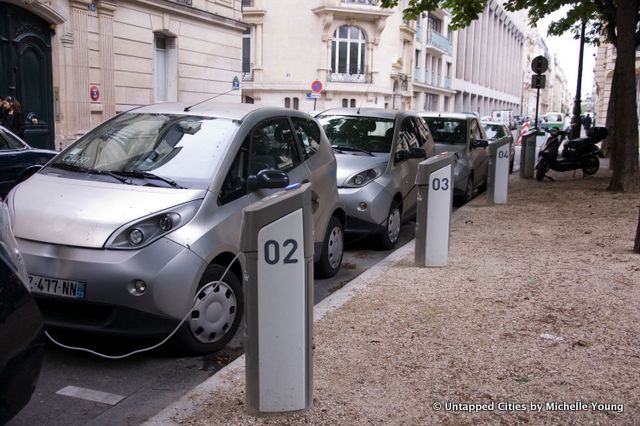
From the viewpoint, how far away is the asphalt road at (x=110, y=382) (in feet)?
11.9

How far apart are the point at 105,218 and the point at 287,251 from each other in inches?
63.4

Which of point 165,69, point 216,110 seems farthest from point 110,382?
point 165,69

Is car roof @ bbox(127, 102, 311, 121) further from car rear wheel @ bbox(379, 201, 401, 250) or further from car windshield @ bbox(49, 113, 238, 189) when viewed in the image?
car rear wheel @ bbox(379, 201, 401, 250)

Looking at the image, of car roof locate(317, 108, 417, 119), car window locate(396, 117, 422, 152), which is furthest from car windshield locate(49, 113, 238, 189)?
car roof locate(317, 108, 417, 119)

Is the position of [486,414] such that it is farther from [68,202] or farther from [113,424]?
[68,202]

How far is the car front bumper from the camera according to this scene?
4.04 m

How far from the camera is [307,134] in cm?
635

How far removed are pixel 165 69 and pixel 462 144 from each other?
12.6 meters

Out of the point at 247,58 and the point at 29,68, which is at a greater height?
the point at 247,58

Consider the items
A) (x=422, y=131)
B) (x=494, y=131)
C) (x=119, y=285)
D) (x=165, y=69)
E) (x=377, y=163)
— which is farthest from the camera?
(x=165, y=69)

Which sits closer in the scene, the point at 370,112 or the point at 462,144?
the point at 370,112

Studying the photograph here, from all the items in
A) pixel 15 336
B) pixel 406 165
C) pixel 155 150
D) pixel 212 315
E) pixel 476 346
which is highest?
pixel 155 150

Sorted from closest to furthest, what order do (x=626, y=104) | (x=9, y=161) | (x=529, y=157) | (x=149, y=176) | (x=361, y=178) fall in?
(x=149, y=176) → (x=361, y=178) → (x=9, y=161) → (x=626, y=104) → (x=529, y=157)

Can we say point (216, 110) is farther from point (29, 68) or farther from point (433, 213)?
point (29, 68)
